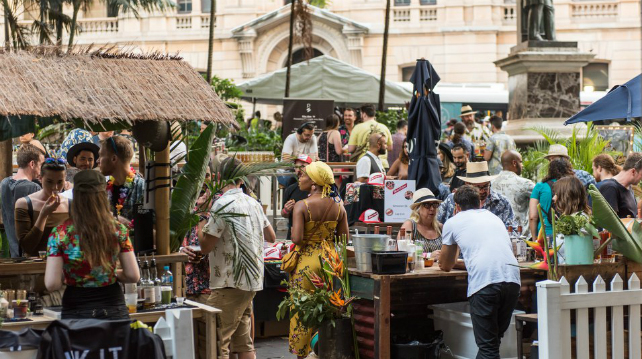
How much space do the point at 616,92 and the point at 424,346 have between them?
398 cm

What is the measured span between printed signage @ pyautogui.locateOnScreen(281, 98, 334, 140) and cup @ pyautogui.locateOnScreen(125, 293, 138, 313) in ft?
38.3

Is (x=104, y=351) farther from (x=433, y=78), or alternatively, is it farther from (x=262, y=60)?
(x=262, y=60)

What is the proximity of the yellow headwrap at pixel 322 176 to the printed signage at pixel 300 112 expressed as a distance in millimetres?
9736

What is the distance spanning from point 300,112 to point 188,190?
10363 millimetres

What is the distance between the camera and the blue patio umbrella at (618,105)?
10.1 m

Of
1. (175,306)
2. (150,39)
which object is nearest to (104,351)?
(175,306)

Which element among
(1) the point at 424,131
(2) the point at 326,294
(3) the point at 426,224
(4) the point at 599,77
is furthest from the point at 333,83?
(4) the point at 599,77

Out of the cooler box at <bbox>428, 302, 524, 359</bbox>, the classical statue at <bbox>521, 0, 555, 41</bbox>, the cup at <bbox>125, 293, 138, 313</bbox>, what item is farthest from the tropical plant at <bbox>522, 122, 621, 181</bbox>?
the cup at <bbox>125, 293, 138, 313</bbox>

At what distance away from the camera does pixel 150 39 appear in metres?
40.0

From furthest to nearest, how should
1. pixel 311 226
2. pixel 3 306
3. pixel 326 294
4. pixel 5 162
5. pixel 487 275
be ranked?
1. pixel 5 162
2. pixel 311 226
3. pixel 326 294
4. pixel 487 275
5. pixel 3 306

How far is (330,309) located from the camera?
8492mm

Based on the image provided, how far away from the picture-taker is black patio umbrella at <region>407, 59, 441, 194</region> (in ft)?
41.3

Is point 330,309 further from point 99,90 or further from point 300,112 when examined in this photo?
point 300,112

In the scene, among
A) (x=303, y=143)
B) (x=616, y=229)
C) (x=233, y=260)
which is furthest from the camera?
(x=303, y=143)
